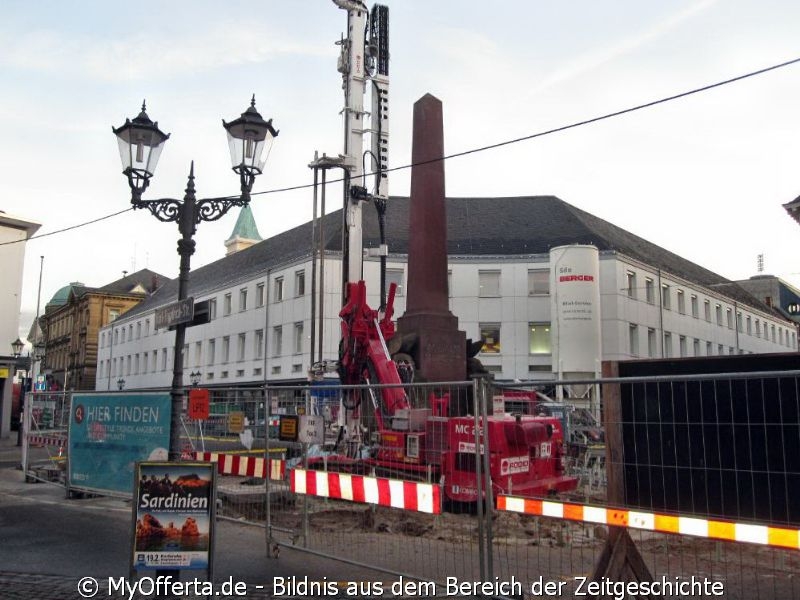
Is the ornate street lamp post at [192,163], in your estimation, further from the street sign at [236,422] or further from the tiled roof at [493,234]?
the tiled roof at [493,234]

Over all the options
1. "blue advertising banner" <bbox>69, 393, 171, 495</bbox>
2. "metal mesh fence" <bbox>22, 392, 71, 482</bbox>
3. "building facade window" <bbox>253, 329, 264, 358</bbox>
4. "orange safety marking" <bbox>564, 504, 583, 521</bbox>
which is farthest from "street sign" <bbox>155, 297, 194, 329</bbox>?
"building facade window" <bbox>253, 329, 264, 358</bbox>

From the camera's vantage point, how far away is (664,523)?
5.08 metres

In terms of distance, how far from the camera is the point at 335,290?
39000mm

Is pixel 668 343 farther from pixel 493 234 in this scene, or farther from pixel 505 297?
pixel 493 234

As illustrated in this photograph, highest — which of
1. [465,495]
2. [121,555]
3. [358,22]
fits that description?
[358,22]

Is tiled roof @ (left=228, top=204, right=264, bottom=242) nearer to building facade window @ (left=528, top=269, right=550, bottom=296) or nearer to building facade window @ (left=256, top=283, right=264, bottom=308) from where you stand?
building facade window @ (left=256, top=283, right=264, bottom=308)

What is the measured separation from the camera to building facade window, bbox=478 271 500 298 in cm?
4084

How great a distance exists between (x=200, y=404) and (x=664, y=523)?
23.7 ft

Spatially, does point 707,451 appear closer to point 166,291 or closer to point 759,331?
point 759,331

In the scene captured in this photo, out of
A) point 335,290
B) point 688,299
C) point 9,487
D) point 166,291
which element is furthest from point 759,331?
point 9,487

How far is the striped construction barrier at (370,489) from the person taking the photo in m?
6.50

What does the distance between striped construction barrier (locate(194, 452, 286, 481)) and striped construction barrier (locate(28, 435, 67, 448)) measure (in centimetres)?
504

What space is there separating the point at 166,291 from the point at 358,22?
52.9 m

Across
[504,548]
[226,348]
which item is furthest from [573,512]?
[226,348]
